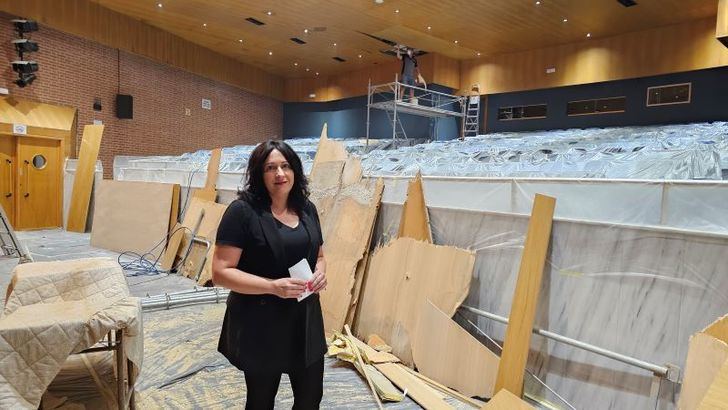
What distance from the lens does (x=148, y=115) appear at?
12.0 metres

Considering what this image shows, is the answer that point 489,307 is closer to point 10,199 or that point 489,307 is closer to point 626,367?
point 626,367

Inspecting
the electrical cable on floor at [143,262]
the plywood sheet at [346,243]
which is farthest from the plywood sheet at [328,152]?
the electrical cable on floor at [143,262]

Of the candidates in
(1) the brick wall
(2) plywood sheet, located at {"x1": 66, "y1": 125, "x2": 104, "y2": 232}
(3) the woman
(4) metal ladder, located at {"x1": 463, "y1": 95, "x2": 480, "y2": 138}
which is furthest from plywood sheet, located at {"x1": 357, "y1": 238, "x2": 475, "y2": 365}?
(1) the brick wall

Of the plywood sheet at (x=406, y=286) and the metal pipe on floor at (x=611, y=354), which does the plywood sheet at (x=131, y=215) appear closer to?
the plywood sheet at (x=406, y=286)

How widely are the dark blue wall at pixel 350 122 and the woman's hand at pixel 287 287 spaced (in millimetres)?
Answer: 11625

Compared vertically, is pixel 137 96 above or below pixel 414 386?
above

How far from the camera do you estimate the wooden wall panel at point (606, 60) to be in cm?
921

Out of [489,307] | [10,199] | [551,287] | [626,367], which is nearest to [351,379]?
[489,307]

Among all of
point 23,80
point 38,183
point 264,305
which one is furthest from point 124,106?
point 264,305

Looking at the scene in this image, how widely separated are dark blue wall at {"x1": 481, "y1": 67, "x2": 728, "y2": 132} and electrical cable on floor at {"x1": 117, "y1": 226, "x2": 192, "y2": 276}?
946cm

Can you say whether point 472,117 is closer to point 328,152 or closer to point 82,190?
point 328,152

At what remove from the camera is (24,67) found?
873 cm

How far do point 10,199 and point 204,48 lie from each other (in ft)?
21.6

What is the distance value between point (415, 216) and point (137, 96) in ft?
35.6
